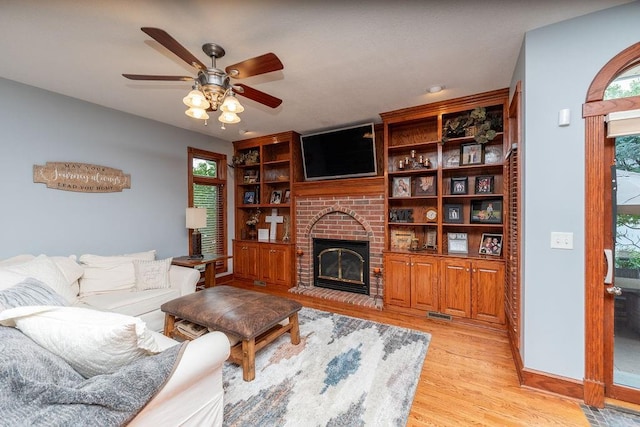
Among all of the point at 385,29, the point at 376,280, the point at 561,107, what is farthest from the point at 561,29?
the point at 376,280

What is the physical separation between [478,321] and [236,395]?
2.59m

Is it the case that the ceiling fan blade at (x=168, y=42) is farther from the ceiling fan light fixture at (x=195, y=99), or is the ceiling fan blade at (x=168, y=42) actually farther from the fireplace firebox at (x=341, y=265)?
the fireplace firebox at (x=341, y=265)

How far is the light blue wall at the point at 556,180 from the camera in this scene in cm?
175

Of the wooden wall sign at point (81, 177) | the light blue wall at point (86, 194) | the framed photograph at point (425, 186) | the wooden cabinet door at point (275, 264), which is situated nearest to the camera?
the light blue wall at point (86, 194)

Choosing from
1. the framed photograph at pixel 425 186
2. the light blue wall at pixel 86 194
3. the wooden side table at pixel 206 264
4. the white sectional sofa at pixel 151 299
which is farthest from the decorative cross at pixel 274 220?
the framed photograph at pixel 425 186

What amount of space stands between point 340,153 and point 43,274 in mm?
3505

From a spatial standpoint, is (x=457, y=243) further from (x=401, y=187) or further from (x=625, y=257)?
(x=625, y=257)

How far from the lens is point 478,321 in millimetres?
2877

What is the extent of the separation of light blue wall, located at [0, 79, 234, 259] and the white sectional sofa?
0.32 m

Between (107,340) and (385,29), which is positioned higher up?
(385,29)

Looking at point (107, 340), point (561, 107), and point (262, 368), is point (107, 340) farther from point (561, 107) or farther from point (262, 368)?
point (561, 107)

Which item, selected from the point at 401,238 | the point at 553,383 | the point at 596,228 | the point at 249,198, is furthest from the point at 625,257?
the point at 249,198

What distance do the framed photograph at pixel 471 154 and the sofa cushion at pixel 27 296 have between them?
3.95 meters

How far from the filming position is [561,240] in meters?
1.81
